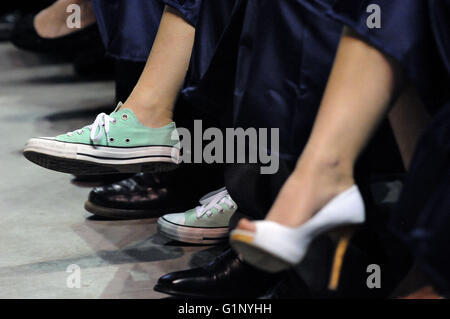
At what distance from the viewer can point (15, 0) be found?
4445mm

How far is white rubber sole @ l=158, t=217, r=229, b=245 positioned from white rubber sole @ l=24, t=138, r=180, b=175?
0.10 m

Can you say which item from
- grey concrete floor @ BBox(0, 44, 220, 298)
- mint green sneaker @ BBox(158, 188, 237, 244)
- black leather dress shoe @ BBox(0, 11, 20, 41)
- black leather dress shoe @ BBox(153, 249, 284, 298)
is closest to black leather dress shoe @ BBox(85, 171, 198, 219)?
grey concrete floor @ BBox(0, 44, 220, 298)

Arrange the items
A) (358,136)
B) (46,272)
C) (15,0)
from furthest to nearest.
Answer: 1. (15,0)
2. (46,272)
3. (358,136)

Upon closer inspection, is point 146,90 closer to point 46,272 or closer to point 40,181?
point 46,272

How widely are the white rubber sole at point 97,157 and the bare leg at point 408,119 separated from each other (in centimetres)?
40

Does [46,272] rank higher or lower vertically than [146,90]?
lower

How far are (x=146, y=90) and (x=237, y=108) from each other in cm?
27

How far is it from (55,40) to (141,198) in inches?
38.0

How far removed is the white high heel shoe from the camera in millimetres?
855

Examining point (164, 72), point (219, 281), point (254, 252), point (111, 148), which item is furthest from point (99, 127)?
point (254, 252)

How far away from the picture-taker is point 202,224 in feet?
4.22

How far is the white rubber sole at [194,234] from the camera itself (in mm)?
1279

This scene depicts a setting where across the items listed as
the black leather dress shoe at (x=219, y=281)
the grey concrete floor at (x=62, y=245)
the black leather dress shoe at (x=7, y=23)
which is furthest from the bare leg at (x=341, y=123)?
the black leather dress shoe at (x=7, y=23)

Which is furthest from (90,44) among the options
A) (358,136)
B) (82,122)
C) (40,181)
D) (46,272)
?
(358,136)
